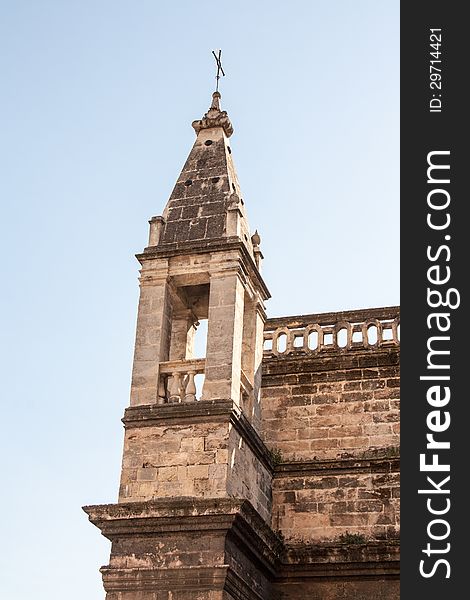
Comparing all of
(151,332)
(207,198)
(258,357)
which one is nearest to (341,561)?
(258,357)

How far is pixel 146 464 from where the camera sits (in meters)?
11.0

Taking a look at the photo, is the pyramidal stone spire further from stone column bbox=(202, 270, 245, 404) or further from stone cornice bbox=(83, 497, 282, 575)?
stone cornice bbox=(83, 497, 282, 575)

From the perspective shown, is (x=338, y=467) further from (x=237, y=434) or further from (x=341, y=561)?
(x=237, y=434)

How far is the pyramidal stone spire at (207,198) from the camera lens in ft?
40.5

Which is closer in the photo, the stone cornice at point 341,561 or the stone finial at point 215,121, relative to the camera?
the stone cornice at point 341,561

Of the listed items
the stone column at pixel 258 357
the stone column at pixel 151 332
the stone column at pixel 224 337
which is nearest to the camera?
the stone column at pixel 224 337

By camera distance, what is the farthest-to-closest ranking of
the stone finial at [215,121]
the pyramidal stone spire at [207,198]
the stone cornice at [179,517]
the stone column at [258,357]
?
1. the stone finial at [215,121]
2. the stone column at [258,357]
3. the pyramidal stone spire at [207,198]
4. the stone cornice at [179,517]

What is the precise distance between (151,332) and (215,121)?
316 centimetres

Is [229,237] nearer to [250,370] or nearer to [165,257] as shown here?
[165,257]

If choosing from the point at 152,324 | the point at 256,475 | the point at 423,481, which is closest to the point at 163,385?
the point at 152,324

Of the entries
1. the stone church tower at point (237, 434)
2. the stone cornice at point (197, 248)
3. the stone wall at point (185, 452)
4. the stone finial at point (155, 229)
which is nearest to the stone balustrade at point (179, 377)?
the stone church tower at point (237, 434)

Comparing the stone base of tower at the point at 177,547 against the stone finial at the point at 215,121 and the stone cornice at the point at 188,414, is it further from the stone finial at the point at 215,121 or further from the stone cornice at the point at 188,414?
the stone finial at the point at 215,121

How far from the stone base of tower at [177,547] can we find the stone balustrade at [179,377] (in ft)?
4.77

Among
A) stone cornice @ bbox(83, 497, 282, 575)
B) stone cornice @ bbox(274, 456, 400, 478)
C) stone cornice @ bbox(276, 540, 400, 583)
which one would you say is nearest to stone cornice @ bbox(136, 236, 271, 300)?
stone cornice @ bbox(274, 456, 400, 478)
